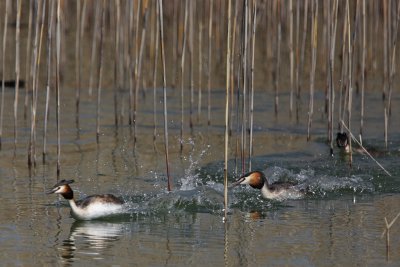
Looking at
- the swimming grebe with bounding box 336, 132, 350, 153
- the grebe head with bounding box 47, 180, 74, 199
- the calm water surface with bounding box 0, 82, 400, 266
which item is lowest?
the calm water surface with bounding box 0, 82, 400, 266

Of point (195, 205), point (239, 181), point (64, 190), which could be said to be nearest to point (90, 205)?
point (64, 190)

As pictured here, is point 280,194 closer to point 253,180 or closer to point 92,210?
point 253,180

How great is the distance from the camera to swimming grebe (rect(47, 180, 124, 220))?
9.04 m

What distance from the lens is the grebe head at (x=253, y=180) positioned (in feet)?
33.2

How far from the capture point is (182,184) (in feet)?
34.2

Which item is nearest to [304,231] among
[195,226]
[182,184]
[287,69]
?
[195,226]

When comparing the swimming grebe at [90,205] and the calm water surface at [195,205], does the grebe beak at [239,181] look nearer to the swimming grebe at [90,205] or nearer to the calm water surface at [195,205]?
the calm water surface at [195,205]

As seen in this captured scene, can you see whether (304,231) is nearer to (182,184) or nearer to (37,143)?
(182,184)

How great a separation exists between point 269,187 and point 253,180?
0.22 m

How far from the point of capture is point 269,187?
1031 cm

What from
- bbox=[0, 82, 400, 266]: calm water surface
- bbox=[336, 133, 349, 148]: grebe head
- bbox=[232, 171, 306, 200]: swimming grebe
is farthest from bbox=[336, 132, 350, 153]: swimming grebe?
bbox=[232, 171, 306, 200]: swimming grebe

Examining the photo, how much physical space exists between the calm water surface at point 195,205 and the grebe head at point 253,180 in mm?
157

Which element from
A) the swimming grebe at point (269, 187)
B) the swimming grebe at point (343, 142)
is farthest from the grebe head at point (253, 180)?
the swimming grebe at point (343, 142)

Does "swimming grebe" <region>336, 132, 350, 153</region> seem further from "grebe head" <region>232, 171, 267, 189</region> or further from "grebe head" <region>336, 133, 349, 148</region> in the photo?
"grebe head" <region>232, 171, 267, 189</region>
